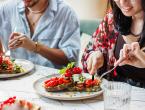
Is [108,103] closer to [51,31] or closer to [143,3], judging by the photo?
[143,3]

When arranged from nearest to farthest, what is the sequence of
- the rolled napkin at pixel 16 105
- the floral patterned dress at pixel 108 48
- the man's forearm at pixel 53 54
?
1. the rolled napkin at pixel 16 105
2. the floral patterned dress at pixel 108 48
3. the man's forearm at pixel 53 54

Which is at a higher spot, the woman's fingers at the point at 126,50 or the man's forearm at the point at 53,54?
the woman's fingers at the point at 126,50

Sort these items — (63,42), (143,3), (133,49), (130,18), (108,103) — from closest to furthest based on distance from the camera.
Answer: (108,103), (133,49), (143,3), (130,18), (63,42)

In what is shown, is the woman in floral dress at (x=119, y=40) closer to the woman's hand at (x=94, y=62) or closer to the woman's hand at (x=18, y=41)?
the woman's hand at (x=94, y=62)

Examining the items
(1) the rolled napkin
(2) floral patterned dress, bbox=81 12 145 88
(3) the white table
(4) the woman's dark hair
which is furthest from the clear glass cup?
(4) the woman's dark hair

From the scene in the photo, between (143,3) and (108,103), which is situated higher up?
(143,3)

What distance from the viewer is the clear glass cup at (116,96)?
1.06 metres

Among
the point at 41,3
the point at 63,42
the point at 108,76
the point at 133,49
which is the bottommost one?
the point at 108,76

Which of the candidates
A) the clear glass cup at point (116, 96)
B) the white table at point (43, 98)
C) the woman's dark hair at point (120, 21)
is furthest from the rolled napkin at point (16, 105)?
the woman's dark hair at point (120, 21)

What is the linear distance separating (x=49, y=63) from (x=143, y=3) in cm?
76

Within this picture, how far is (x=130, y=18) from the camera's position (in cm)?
163

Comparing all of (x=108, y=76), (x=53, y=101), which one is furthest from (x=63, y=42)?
(x=53, y=101)

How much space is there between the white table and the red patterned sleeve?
0.39 metres

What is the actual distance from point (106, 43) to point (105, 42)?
0.01 m
